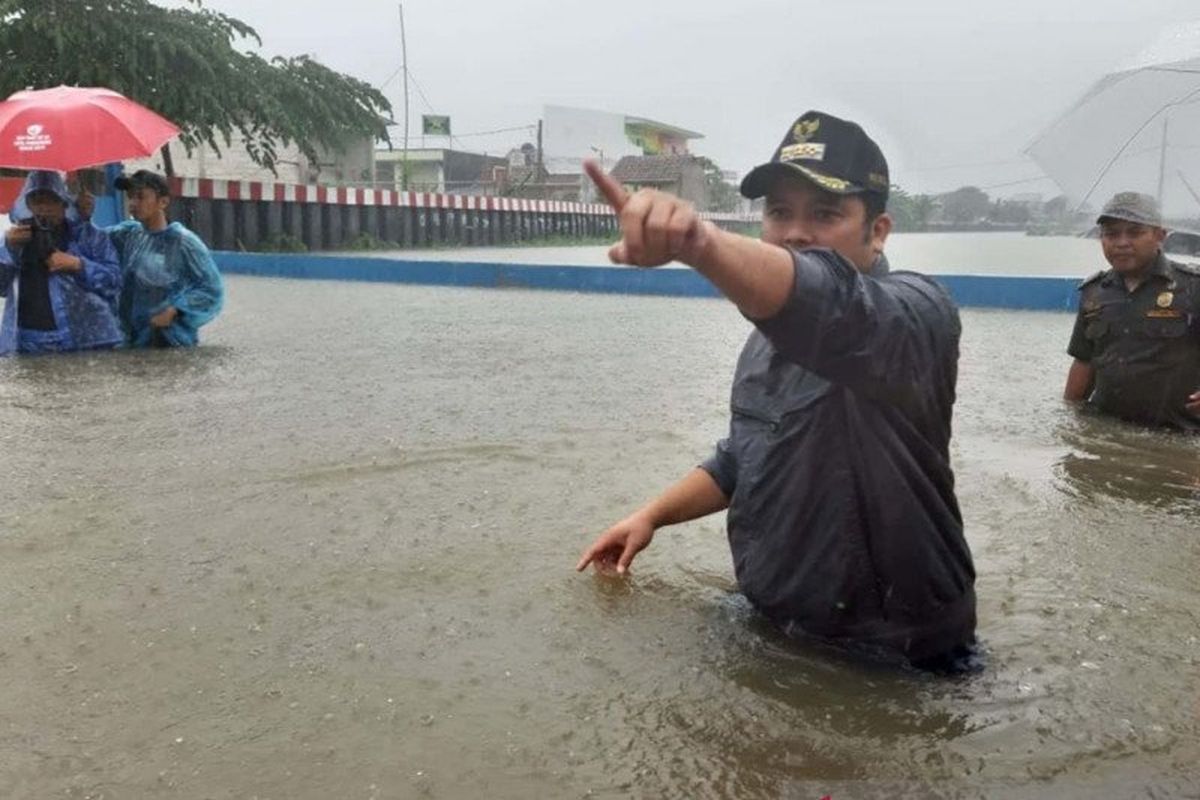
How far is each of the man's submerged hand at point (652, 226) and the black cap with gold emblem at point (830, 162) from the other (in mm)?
479

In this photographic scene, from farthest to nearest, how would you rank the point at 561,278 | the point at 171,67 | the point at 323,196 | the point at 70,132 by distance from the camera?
the point at 323,196, the point at 171,67, the point at 561,278, the point at 70,132

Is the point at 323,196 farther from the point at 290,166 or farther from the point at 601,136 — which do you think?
the point at 601,136

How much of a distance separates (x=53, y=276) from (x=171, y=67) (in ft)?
54.3

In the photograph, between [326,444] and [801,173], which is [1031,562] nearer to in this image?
[801,173]

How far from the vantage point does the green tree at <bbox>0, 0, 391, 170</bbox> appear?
19391 mm

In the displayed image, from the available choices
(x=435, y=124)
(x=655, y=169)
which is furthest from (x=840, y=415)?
(x=435, y=124)

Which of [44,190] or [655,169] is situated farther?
[655,169]

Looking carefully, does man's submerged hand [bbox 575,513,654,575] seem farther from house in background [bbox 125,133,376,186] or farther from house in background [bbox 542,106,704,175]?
house in background [bbox 542,106,704,175]

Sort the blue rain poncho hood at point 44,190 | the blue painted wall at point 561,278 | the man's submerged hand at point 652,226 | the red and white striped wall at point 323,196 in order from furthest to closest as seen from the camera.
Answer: the red and white striped wall at point 323,196
the blue painted wall at point 561,278
the blue rain poncho hood at point 44,190
the man's submerged hand at point 652,226

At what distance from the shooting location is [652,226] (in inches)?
53.7

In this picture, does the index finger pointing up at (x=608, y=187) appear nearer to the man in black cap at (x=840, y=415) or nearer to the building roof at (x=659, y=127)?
the man in black cap at (x=840, y=415)

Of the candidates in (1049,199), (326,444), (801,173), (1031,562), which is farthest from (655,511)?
(1049,199)

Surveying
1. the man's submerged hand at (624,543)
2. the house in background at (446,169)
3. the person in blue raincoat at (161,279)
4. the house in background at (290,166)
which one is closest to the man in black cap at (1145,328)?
the man's submerged hand at (624,543)

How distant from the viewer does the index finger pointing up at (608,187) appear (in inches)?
54.1
